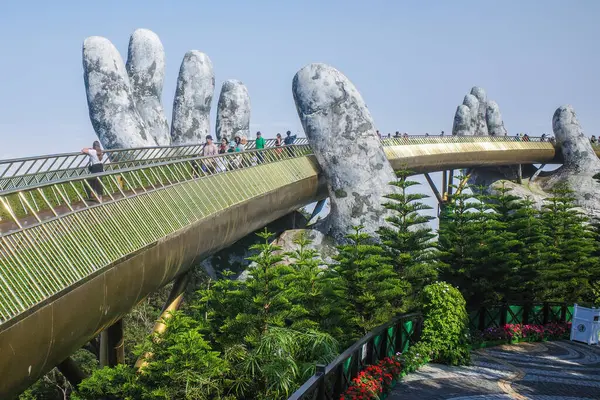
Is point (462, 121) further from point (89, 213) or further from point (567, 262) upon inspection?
point (89, 213)

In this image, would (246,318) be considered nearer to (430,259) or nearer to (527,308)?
(430,259)

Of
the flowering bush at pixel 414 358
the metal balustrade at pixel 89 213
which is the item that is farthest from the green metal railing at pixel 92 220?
the flowering bush at pixel 414 358

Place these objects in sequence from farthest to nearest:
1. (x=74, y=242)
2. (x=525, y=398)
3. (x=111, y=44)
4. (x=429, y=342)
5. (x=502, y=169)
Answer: (x=502, y=169)
(x=111, y=44)
(x=429, y=342)
(x=525, y=398)
(x=74, y=242)

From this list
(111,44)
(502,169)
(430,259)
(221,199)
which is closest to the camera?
(221,199)

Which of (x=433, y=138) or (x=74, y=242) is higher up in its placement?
(x=433, y=138)

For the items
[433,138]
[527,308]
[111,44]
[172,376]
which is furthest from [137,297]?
[433,138]

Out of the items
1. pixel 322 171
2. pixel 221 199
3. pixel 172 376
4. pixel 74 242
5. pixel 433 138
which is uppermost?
pixel 433 138

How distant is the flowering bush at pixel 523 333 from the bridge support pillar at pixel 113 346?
9761 millimetres

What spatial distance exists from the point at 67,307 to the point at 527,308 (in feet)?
55.4

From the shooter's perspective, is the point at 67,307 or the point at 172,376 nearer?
the point at 67,307

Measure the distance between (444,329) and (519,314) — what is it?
6126 mm

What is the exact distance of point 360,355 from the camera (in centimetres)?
1595

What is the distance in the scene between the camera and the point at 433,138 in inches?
1892

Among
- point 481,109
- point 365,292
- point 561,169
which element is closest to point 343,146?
point 365,292
